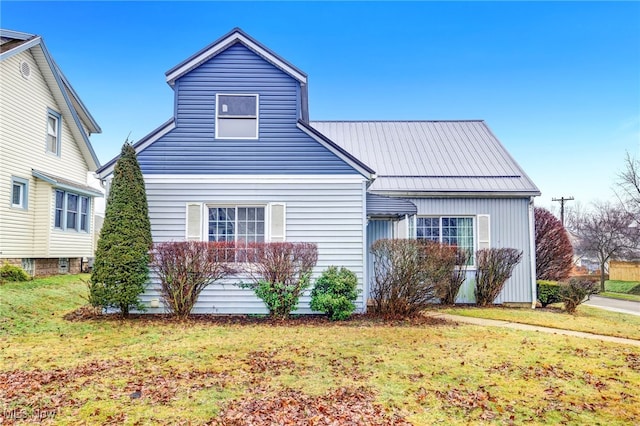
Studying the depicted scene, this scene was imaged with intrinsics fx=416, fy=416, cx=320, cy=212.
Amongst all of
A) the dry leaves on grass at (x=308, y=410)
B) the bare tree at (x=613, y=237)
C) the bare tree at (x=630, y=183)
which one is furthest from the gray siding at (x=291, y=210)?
the bare tree at (x=613, y=237)

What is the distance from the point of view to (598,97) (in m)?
19.1

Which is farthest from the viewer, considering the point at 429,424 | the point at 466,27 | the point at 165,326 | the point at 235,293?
the point at 466,27

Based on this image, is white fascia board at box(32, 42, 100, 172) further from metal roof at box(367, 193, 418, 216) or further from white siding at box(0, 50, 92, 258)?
metal roof at box(367, 193, 418, 216)

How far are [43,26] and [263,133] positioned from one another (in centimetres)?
1269

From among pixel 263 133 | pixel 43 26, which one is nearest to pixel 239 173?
pixel 263 133

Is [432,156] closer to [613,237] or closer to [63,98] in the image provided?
[63,98]

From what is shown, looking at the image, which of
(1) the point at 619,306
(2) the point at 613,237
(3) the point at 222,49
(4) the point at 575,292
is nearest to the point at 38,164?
(3) the point at 222,49

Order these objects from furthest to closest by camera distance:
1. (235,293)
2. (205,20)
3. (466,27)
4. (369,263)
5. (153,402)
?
(466,27), (205,20), (369,263), (235,293), (153,402)

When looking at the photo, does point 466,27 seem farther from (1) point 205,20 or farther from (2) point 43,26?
(2) point 43,26

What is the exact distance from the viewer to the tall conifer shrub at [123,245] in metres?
8.49

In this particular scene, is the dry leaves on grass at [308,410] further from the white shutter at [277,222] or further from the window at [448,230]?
the window at [448,230]

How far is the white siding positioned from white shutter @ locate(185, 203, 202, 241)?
7572mm

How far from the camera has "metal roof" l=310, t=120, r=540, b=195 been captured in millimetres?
12547

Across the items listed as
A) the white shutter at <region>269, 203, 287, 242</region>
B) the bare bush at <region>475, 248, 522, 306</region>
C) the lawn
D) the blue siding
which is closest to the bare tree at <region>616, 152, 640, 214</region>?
the bare bush at <region>475, 248, 522, 306</region>
